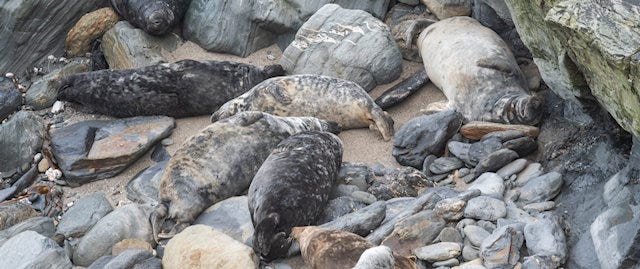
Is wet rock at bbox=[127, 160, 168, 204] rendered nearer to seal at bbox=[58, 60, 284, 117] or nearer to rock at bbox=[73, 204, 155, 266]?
rock at bbox=[73, 204, 155, 266]

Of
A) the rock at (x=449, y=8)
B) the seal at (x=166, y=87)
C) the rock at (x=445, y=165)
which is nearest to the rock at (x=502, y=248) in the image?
the rock at (x=445, y=165)

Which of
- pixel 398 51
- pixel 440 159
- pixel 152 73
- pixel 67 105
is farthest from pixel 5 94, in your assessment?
pixel 440 159

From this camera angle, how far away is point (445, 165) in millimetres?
6156

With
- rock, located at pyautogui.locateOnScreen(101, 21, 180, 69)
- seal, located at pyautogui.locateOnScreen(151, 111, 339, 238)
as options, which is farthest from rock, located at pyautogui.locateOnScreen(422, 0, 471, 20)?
rock, located at pyautogui.locateOnScreen(101, 21, 180, 69)

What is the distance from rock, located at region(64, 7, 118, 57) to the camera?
9.01 m

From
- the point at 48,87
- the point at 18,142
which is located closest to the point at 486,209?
the point at 18,142

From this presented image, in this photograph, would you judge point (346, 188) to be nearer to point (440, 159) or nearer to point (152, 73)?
point (440, 159)

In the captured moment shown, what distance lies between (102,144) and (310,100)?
1873 mm

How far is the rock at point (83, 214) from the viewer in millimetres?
6051

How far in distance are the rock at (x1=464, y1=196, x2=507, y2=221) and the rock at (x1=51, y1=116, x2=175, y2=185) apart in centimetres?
326

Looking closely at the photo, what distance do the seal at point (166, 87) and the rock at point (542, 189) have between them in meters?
3.43

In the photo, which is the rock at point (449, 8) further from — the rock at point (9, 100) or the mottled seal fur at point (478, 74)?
the rock at point (9, 100)

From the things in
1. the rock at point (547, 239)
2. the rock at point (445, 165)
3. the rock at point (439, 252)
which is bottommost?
the rock at point (445, 165)

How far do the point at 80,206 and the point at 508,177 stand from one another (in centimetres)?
324
